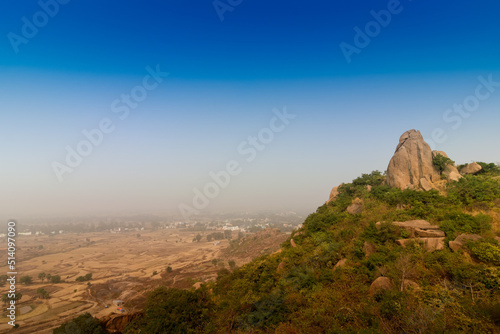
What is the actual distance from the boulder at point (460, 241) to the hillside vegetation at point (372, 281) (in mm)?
228

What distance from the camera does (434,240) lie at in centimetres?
1164

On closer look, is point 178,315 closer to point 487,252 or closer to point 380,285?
point 380,285

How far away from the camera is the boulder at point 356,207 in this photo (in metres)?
19.8

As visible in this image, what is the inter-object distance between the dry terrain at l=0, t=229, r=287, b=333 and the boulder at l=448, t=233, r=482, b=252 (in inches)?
1087

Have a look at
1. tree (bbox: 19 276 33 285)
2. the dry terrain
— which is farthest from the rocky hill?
tree (bbox: 19 276 33 285)

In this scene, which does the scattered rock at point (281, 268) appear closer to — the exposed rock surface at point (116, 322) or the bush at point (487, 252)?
the bush at point (487, 252)

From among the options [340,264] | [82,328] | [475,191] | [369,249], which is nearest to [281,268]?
[340,264]

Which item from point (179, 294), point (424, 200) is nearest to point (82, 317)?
point (179, 294)

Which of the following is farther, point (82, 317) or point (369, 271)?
point (82, 317)

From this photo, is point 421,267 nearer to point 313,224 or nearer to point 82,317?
point 313,224

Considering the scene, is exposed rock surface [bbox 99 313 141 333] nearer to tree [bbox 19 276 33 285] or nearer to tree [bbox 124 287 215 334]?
tree [bbox 124 287 215 334]

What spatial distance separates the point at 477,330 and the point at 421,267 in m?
4.13

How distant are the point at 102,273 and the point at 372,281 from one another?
68.5m

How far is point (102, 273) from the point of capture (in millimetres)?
57125
